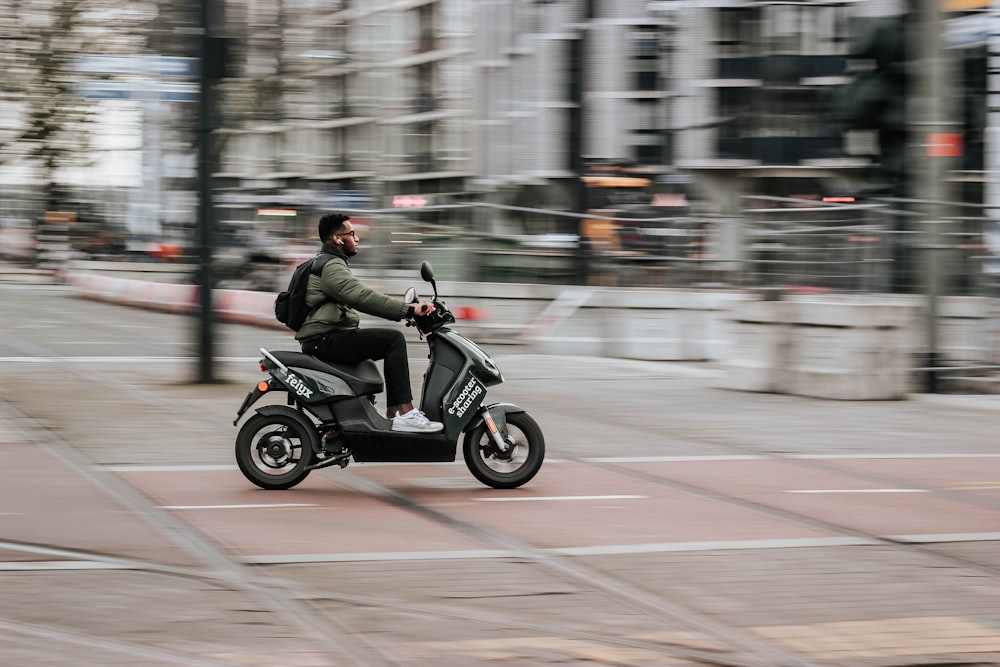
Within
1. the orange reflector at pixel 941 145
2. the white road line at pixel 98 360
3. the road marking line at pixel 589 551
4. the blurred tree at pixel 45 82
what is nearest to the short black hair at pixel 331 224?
the road marking line at pixel 589 551

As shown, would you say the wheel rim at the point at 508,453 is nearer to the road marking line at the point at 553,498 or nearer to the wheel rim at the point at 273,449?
the road marking line at the point at 553,498

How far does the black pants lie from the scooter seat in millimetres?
55

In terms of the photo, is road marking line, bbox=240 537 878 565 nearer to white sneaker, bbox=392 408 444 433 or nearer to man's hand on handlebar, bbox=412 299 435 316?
white sneaker, bbox=392 408 444 433

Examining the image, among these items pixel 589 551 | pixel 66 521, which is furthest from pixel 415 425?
pixel 66 521

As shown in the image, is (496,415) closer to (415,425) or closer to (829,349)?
(415,425)

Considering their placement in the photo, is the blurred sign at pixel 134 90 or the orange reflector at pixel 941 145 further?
the orange reflector at pixel 941 145

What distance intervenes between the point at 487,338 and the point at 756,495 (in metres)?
12.8

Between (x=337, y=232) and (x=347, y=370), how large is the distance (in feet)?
2.60

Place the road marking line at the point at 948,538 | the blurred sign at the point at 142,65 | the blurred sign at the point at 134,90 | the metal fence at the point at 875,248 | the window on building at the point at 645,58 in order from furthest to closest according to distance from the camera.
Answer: the window on building at the point at 645,58
the metal fence at the point at 875,248
the blurred sign at the point at 134,90
the blurred sign at the point at 142,65
the road marking line at the point at 948,538

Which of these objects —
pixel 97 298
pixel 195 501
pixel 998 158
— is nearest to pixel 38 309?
pixel 97 298

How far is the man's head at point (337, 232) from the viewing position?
8.65 m

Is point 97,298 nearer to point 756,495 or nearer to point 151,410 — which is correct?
point 151,410

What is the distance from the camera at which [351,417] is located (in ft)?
27.9

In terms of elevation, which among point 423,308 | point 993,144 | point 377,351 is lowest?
point 377,351
